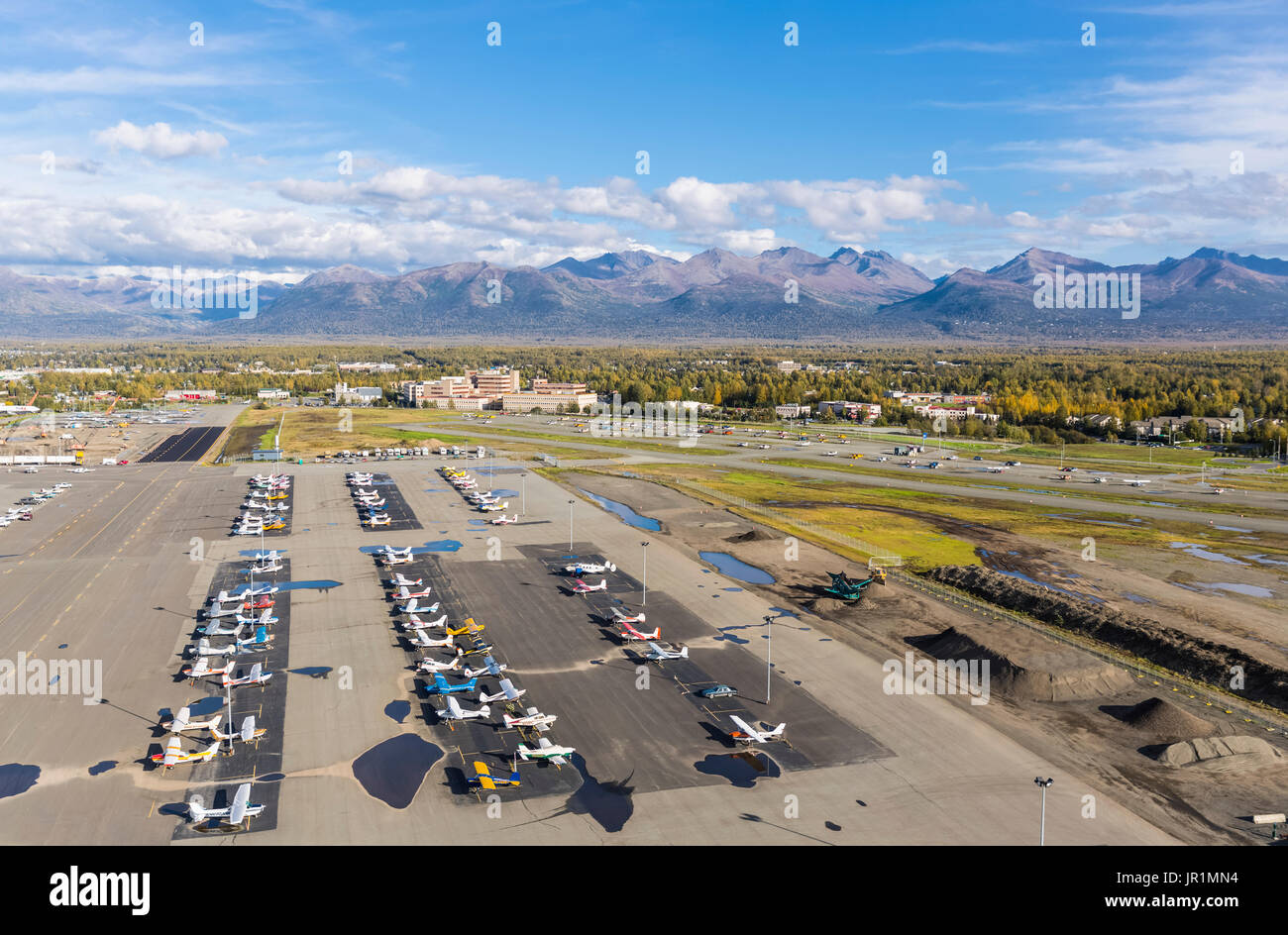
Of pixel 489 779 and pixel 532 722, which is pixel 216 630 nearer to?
pixel 532 722

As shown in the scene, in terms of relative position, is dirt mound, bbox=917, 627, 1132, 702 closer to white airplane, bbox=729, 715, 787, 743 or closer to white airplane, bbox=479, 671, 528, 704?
white airplane, bbox=729, 715, 787, 743

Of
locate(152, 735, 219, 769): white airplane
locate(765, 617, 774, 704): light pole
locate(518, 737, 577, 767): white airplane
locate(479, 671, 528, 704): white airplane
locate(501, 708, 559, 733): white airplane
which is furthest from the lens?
locate(765, 617, 774, 704): light pole

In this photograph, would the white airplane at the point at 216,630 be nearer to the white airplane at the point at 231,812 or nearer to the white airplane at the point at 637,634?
the white airplane at the point at 231,812

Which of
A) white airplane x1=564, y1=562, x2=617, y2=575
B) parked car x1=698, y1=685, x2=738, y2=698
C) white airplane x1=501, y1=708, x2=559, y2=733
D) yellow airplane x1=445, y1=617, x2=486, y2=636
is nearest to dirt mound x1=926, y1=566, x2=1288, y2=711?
parked car x1=698, y1=685, x2=738, y2=698

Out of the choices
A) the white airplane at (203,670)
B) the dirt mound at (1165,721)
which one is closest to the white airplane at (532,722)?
the white airplane at (203,670)

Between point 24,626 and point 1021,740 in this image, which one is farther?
point 24,626
